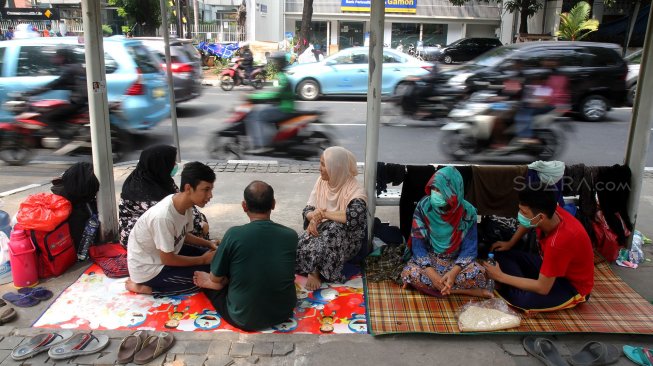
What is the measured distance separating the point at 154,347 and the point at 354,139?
17.9 feet

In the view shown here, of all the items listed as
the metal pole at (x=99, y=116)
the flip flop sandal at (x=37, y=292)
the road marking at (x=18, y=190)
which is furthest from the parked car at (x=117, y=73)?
the flip flop sandal at (x=37, y=292)

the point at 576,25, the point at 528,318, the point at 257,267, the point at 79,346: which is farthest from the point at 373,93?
the point at 576,25

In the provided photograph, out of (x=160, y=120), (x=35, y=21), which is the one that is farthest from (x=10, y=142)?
(x=35, y=21)

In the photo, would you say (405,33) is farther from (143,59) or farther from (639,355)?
(639,355)

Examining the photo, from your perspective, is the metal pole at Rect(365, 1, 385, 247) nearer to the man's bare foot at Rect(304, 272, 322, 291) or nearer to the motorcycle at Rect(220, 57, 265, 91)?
the man's bare foot at Rect(304, 272, 322, 291)

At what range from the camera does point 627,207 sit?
3912 mm

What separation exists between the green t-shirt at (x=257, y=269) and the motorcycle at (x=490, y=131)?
376cm

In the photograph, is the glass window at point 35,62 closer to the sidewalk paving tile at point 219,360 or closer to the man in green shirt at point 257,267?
the man in green shirt at point 257,267

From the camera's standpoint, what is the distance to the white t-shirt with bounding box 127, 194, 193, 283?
302cm

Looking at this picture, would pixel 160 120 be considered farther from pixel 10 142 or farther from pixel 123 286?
pixel 123 286

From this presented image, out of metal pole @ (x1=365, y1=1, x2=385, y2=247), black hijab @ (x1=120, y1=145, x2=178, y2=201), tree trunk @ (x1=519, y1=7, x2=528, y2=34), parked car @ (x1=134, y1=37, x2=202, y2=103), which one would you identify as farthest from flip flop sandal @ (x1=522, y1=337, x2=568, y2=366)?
tree trunk @ (x1=519, y1=7, x2=528, y2=34)

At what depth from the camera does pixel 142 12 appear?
65.8 ft

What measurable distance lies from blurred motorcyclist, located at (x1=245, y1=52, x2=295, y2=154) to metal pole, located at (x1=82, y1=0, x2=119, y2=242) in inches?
76.6

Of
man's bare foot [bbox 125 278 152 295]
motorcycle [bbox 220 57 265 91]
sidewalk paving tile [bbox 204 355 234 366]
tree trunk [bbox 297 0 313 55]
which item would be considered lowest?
sidewalk paving tile [bbox 204 355 234 366]
